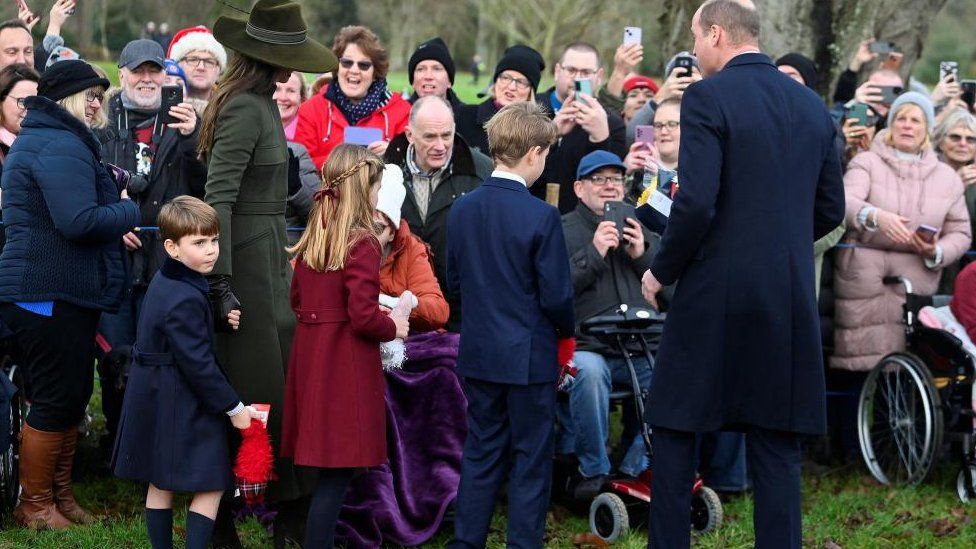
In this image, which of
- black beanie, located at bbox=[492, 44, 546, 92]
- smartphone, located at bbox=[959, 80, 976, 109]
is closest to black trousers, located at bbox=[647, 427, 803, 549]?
black beanie, located at bbox=[492, 44, 546, 92]

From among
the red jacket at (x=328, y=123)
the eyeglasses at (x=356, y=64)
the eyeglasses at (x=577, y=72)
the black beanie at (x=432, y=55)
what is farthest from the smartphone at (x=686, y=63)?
the eyeglasses at (x=356, y=64)

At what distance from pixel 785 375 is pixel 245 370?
216cm

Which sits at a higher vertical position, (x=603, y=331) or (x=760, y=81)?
(x=760, y=81)

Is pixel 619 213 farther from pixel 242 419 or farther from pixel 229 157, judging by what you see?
pixel 242 419

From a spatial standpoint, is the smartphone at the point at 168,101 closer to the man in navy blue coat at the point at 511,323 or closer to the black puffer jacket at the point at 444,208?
the black puffer jacket at the point at 444,208

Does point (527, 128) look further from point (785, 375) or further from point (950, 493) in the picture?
point (950, 493)

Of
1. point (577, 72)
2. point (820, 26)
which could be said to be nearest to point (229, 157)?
point (577, 72)

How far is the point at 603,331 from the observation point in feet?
20.4

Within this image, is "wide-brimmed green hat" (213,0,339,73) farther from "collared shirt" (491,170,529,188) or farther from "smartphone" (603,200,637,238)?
"smartphone" (603,200,637,238)

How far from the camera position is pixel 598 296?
256 inches

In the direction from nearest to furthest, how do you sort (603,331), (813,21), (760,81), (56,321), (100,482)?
(760,81), (56,321), (603,331), (100,482), (813,21)

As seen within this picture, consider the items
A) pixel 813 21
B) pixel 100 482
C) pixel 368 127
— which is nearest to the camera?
pixel 100 482

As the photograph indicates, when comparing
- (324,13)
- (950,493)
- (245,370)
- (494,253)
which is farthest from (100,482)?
(324,13)

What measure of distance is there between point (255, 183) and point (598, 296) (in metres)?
2.09
